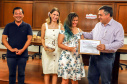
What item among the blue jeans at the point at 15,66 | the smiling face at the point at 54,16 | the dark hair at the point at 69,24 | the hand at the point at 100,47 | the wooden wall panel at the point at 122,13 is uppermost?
the wooden wall panel at the point at 122,13

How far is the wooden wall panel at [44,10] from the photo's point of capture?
6395 mm

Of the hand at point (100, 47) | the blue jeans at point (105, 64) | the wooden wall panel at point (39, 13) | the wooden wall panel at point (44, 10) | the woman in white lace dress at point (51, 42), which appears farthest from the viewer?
the wooden wall panel at point (39, 13)

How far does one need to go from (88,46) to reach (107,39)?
10.7 inches

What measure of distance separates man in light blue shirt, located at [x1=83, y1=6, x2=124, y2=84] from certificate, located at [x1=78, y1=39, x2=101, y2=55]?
65 mm

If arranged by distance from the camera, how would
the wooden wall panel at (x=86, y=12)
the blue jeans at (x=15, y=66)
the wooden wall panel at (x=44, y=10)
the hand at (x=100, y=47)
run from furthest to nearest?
the wooden wall panel at (x=44, y=10)
the wooden wall panel at (x=86, y=12)
the blue jeans at (x=15, y=66)
the hand at (x=100, y=47)

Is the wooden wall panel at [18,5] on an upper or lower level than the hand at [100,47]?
upper

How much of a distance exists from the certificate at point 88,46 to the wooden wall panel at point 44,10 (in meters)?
4.18

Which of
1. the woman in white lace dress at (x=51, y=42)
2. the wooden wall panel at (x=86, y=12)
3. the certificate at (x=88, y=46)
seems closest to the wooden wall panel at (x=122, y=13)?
the wooden wall panel at (x=86, y=12)

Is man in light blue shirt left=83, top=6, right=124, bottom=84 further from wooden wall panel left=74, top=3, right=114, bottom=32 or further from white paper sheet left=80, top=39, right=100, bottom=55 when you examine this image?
wooden wall panel left=74, top=3, right=114, bottom=32

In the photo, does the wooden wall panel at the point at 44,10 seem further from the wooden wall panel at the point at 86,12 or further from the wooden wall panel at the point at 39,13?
the wooden wall panel at the point at 86,12

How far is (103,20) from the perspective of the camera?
2.24m

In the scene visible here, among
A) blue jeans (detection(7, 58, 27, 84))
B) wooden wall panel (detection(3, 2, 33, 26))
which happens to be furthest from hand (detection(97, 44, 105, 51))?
wooden wall panel (detection(3, 2, 33, 26))

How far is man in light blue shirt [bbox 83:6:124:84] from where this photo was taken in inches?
85.5

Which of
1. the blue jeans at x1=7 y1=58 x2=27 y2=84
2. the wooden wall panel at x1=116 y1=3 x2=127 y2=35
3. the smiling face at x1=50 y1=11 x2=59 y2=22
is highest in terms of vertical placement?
the wooden wall panel at x1=116 y1=3 x2=127 y2=35
